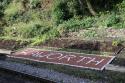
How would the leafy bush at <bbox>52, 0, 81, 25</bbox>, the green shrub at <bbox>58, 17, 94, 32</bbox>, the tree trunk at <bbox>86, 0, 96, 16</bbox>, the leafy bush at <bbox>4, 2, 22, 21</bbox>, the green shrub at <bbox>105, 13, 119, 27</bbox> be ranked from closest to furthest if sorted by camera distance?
the green shrub at <bbox>105, 13, 119, 27</bbox>
the green shrub at <bbox>58, 17, 94, 32</bbox>
the tree trunk at <bbox>86, 0, 96, 16</bbox>
the leafy bush at <bbox>52, 0, 81, 25</bbox>
the leafy bush at <bbox>4, 2, 22, 21</bbox>

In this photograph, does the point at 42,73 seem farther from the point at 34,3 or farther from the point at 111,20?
the point at 34,3

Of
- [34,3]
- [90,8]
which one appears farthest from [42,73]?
[34,3]

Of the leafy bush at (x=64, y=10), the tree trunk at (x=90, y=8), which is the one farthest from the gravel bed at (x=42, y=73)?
the tree trunk at (x=90, y=8)

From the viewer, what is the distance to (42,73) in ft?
37.7

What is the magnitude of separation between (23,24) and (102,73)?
12090 mm

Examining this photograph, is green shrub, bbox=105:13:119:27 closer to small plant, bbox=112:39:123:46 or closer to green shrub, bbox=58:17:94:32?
green shrub, bbox=58:17:94:32

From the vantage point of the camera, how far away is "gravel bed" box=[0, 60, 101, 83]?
10159 millimetres

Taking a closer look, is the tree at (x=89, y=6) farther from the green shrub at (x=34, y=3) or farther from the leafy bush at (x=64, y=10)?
the green shrub at (x=34, y=3)

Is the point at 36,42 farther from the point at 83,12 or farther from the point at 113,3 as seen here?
the point at 113,3

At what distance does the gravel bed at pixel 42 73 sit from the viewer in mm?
10159

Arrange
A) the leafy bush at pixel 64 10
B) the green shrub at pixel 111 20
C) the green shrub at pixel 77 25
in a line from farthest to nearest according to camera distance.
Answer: the leafy bush at pixel 64 10 < the green shrub at pixel 77 25 < the green shrub at pixel 111 20

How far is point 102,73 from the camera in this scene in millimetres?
10445

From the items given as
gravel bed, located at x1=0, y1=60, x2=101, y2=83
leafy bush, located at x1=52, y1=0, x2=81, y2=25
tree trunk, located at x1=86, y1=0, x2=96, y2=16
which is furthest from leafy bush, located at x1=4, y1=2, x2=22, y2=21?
gravel bed, located at x1=0, y1=60, x2=101, y2=83

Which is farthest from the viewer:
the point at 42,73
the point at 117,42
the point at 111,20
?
the point at 111,20
